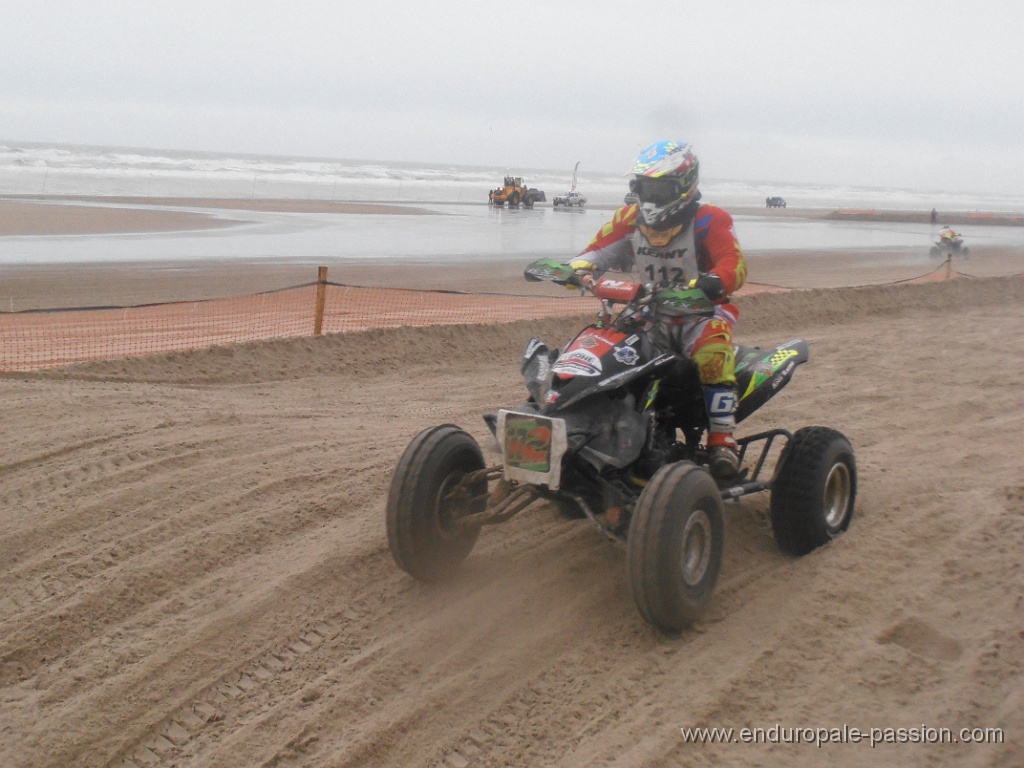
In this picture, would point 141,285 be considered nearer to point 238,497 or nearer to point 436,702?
point 238,497

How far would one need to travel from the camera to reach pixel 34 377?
25.9 ft

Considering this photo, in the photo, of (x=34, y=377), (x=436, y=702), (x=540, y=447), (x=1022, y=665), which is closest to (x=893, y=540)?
(x=1022, y=665)

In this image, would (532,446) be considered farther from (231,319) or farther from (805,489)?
(231,319)

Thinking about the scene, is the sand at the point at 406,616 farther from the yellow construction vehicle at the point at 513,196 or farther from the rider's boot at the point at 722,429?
the yellow construction vehicle at the point at 513,196

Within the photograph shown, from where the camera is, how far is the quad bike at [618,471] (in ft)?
13.2

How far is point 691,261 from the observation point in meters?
5.07

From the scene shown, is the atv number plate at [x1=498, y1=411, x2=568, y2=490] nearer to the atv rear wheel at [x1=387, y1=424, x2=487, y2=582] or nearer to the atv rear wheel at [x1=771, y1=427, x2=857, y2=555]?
the atv rear wheel at [x1=387, y1=424, x2=487, y2=582]

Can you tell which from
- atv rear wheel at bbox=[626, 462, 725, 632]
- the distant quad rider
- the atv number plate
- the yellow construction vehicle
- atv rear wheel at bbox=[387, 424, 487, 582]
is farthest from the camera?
the yellow construction vehicle

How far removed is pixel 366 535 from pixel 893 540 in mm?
2816

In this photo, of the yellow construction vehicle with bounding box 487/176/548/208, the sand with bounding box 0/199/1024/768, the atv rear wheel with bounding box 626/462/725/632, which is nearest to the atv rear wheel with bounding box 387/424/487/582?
the sand with bounding box 0/199/1024/768

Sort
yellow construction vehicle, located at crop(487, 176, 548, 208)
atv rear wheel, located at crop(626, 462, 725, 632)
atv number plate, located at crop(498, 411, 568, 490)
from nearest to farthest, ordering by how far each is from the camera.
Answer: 1. atv rear wheel, located at crop(626, 462, 725, 632)
2. atv number plate, located at crop(498, 411, 568, 490)
3. yellow construction vehicle, located at crop(487, 176, 548, 208)

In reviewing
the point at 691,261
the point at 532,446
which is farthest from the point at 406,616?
the point at 691,261

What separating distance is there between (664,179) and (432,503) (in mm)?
1960

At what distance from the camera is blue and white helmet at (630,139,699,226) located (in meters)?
4.82
